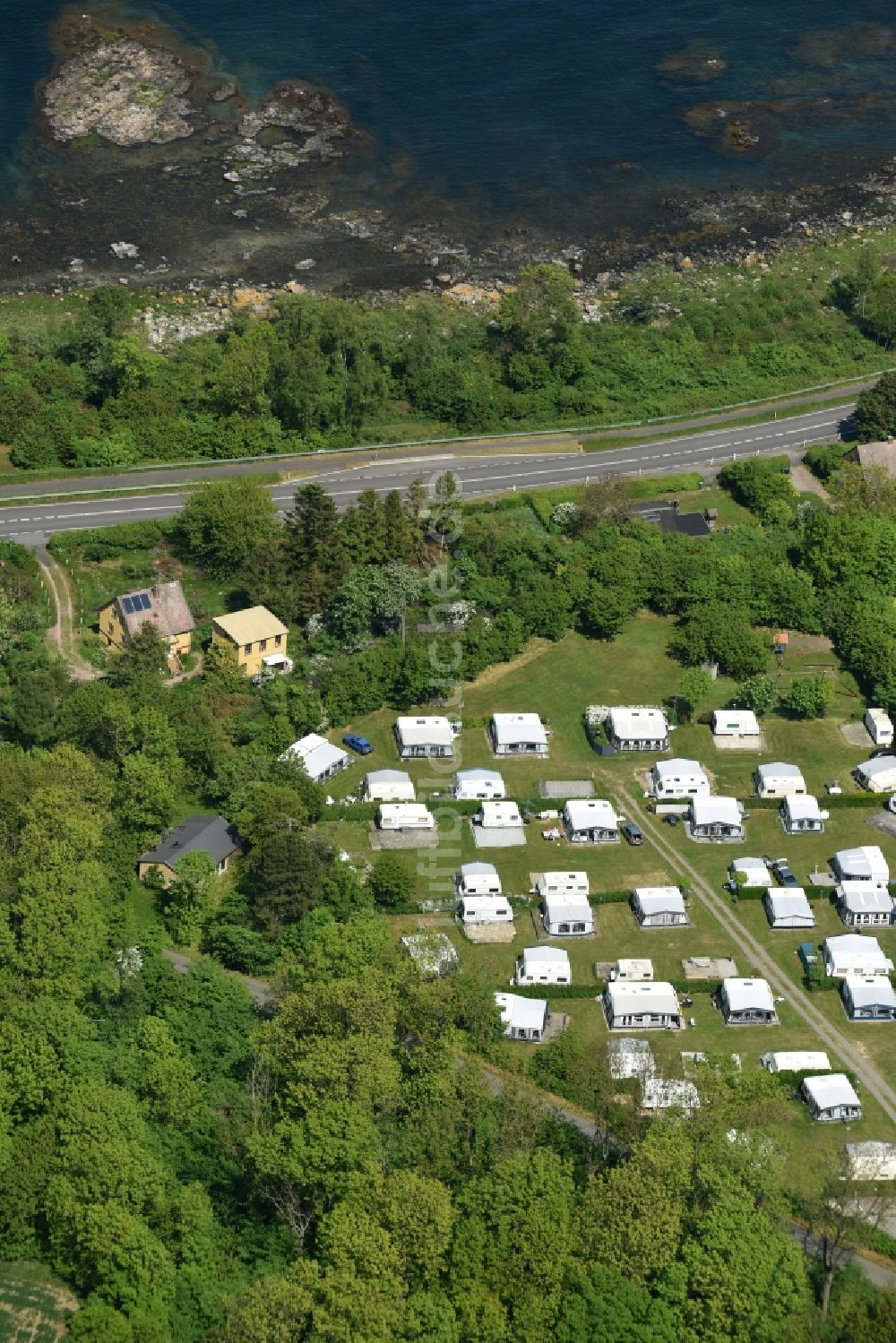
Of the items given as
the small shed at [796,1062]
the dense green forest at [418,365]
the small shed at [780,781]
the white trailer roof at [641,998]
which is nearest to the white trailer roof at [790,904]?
the small shed at [780,781]

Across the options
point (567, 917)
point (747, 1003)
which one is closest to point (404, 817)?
point (567, 917)

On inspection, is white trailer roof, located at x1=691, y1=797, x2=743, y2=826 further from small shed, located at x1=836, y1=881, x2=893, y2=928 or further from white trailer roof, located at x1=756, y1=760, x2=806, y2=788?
small shed, located at x1=836, y1=881, x2=893, y2=928

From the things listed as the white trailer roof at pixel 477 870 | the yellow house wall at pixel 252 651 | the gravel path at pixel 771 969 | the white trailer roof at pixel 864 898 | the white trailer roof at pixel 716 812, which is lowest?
the gravel path at pixel 771 969

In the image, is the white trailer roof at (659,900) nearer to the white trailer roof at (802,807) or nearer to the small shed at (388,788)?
the white trailer roof at (802,807)

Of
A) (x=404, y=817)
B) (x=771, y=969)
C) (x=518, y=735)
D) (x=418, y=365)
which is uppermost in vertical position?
(x=418, y=365)

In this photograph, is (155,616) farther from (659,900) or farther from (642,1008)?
(642,1008)

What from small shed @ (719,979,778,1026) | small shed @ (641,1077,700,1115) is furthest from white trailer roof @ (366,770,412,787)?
small shed @ (641,1077,700,1115)
